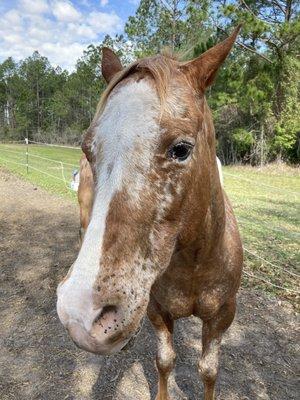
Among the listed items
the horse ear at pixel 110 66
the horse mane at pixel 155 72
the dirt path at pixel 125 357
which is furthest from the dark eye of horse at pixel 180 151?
the dirt path at pixel 125 357

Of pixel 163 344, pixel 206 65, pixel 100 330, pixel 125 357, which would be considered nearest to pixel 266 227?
pixel 125 357

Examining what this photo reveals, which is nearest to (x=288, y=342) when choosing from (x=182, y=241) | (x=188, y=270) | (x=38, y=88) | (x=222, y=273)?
(x=222, y=273)

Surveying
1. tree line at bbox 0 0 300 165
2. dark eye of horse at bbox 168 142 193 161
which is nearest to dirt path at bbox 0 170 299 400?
dark eye of horse at bbox 168 142 193 161

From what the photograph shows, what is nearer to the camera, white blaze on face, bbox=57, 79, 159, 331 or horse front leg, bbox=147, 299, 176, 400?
white blaze on face, bbox=57, 79, 159, 331

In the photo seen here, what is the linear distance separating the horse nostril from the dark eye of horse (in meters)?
0.59

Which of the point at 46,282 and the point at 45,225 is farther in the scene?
the point at 45,225

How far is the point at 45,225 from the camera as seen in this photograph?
767cm

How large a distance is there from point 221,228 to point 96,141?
0.97 m

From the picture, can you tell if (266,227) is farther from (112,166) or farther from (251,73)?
(251,73)

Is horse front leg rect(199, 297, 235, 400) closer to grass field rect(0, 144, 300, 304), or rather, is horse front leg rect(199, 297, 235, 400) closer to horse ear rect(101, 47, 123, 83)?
horse ear rect(101, 47, 123, 83)

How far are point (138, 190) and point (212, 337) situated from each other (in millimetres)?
1592

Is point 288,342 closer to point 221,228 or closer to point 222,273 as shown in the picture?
point 222,273

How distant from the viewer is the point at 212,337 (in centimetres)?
244

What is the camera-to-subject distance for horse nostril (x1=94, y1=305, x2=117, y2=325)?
1.18m
